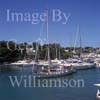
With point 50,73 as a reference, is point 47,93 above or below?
below

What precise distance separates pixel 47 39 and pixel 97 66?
11544mm

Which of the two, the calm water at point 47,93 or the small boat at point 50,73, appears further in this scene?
the small boat at point 50,73

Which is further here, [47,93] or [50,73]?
[50,73]

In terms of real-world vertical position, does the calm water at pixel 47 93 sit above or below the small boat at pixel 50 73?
below

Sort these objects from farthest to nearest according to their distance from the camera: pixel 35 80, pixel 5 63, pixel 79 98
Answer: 1. pixel 5 63
2. pixel 35 80
3. pixel 79 98

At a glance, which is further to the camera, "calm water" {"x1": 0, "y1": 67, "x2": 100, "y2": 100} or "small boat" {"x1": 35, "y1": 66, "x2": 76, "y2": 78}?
"small boat" {"x1": 35, "y1": 66, "x2": 76, "y2": 78}

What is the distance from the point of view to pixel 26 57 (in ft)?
109

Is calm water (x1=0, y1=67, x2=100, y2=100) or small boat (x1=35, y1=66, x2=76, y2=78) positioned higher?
small boat (x1=35, y1=66, x2=76, y2=78)

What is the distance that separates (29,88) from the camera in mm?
15734

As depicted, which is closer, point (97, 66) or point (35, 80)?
point (35, 80)

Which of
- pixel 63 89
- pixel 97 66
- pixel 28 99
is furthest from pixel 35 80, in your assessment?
pixel 97 66

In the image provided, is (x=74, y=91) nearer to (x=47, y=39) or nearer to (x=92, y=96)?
(x=92, y=96)

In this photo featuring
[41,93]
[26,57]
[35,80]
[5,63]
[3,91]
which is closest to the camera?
[41,93]

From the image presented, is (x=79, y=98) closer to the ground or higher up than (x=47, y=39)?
closer to the ground
